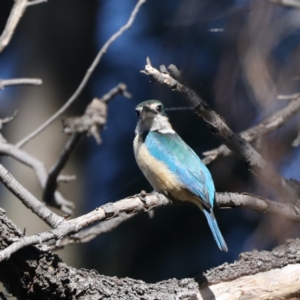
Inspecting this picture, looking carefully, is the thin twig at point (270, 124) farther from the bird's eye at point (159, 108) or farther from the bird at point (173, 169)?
the bird's eye at point (159, 108)

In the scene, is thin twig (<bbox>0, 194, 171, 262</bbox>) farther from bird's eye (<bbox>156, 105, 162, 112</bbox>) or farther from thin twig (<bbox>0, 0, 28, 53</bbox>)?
thin twig (<bbox>0, 0, 28, 53</bbox>)

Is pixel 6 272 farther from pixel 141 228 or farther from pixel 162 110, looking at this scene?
pixel 141 228

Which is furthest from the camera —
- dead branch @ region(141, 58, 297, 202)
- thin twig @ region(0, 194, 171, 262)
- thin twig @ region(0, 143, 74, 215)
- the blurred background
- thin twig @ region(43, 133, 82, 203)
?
the blurred background

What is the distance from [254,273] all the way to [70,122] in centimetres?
114

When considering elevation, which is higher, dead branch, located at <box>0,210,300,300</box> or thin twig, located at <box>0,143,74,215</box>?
thin twig, located at <box>0,143,74,215</box>

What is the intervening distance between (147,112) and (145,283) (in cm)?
132

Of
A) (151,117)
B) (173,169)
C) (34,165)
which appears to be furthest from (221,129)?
(34,165)

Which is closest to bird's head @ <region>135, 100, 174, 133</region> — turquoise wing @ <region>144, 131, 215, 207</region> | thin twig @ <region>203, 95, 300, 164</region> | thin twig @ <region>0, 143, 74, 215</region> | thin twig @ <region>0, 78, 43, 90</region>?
turquoise wing @ <region>144, 131, 215, 207</region>

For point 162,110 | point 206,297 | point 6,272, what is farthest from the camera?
point 162,110

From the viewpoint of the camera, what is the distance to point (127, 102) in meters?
5.08

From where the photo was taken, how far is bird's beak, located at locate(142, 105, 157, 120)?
3178 millimetres

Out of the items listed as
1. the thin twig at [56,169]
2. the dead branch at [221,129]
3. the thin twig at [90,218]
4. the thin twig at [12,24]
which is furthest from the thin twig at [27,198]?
the thin twig at [12,24]

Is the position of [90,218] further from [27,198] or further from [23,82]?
[23,82]

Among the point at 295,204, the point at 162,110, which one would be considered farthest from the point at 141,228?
the point at 295,204
